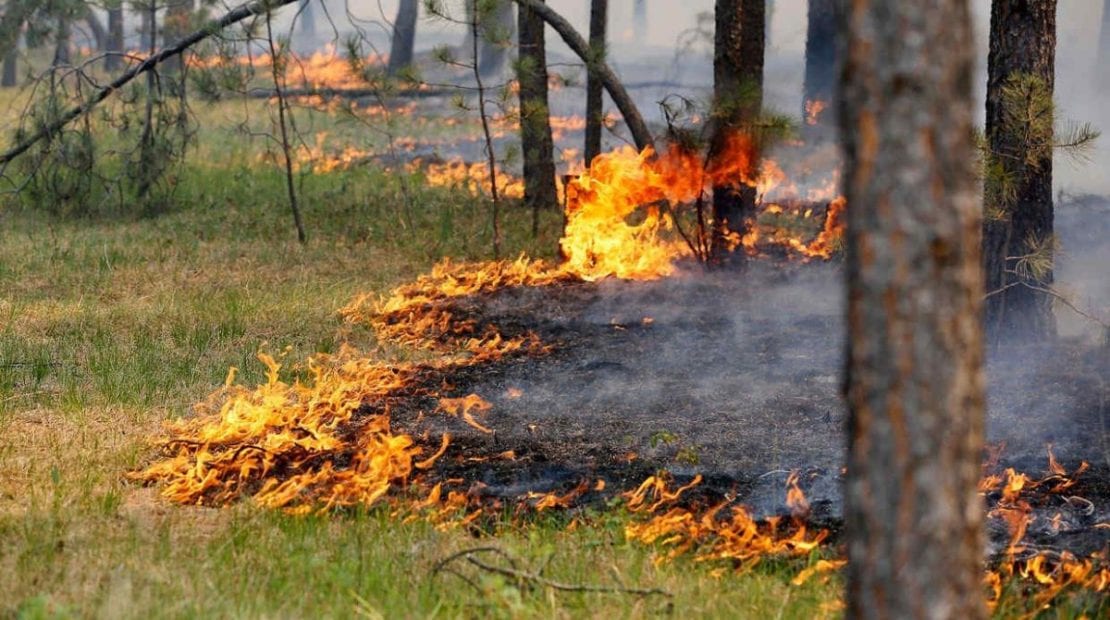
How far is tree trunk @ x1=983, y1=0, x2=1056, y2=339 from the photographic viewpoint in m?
7.17

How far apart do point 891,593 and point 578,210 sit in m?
7.73

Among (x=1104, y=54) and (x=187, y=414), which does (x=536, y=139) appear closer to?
(x=187, y=414)

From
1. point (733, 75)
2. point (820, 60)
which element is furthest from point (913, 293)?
point (820, 60)

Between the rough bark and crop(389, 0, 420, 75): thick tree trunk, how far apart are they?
16022 mm

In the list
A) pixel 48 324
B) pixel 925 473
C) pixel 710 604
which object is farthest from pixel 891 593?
pixel 48 324

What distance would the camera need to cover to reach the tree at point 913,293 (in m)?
2.51

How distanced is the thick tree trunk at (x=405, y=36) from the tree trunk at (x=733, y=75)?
1764cm

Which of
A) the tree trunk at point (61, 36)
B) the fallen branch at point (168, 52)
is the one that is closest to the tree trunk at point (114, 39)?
the tree trunk at point (61, 36)

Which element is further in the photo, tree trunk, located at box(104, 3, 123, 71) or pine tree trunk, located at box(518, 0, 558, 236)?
tree trunk, located at box(104, 3, 123, 71)

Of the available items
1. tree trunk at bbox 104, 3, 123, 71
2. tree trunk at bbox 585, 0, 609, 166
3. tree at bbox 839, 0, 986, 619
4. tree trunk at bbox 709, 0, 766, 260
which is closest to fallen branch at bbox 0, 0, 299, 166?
tree trunk at bbox 585, 0, 609, 166

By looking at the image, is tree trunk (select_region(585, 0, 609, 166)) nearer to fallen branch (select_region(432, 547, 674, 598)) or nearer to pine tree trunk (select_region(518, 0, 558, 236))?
pine tree trunk (select_region(518, 0, 558, 236))

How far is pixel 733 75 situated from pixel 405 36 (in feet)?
67.8

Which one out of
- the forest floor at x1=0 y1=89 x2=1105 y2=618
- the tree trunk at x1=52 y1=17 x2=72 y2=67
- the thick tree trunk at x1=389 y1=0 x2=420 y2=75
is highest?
the thick tree trunk at x1=389 y1=0 x2=420 y2=75

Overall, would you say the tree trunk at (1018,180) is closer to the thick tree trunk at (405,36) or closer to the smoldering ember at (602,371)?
the smoldering ember at (602,371)
